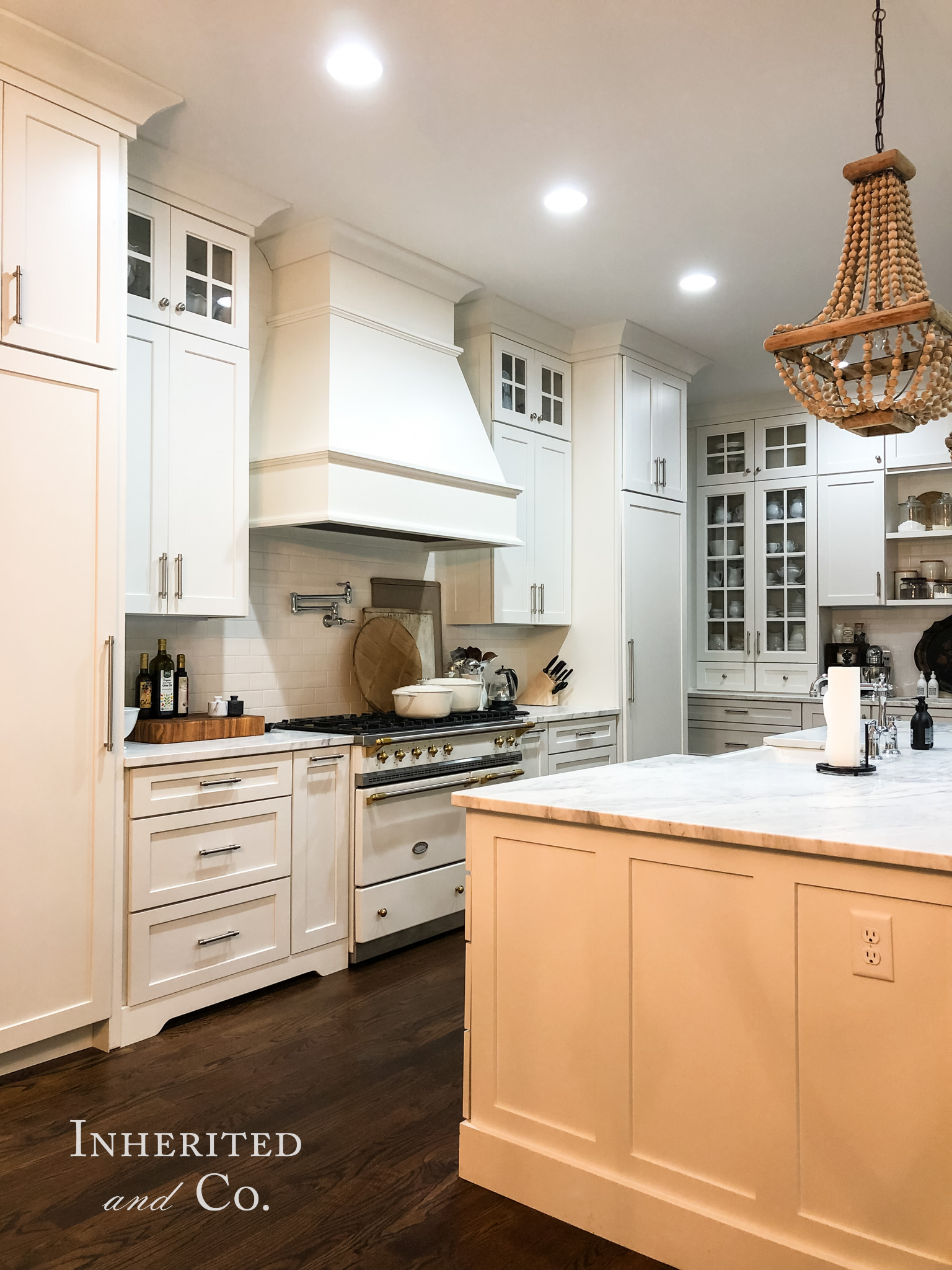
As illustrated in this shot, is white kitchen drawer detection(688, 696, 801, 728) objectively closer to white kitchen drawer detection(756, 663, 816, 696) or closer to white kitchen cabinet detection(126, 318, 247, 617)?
white kitchen drawer detection(756, 663, 816, 696)

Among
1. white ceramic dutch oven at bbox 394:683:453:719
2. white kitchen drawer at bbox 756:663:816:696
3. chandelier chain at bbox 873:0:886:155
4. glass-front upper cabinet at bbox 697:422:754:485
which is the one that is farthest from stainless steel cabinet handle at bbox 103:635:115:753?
glass-front upper cabinet at bbox 697:422:754:485

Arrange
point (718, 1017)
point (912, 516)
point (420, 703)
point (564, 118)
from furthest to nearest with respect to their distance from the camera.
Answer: point (912, 516) < point (420, 703) < point (564, 118) < point (718, 1017)

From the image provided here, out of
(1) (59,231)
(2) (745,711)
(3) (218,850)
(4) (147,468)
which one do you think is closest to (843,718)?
(3) (218,850)

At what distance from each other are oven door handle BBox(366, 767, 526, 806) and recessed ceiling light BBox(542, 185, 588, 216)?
7.90ft

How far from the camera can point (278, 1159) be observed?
2.32m

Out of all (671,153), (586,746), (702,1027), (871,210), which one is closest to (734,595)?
(586,746)

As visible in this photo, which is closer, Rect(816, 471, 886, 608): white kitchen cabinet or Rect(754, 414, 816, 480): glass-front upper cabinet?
Rect(816, 471, 886, 608): white kitchen cabinet

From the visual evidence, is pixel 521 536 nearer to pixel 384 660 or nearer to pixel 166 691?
pixel 384 660

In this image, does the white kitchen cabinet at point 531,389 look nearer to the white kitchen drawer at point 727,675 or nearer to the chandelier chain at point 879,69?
the white kitchen drawer at point 727,675

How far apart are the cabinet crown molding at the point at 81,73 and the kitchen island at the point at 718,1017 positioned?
2.39m

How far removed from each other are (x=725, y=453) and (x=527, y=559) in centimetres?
240

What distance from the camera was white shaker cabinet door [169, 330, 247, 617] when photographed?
3.45 metres

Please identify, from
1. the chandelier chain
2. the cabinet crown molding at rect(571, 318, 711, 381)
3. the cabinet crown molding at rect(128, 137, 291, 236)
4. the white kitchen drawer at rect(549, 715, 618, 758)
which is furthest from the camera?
the cabinet crown molding at rect(571, 318, 711, 381)

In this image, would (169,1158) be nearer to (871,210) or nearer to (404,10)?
(871,210)
